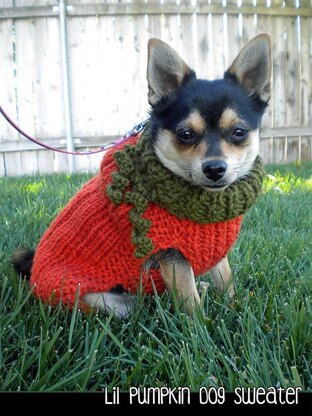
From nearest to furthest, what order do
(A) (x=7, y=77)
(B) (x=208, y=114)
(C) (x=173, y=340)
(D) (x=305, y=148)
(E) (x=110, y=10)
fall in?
(C) (x=173, y=340) < (B) (x=208, y=114) < (E) (x=110, y=10) < (A) (x=7, y=77) < (D) (x=305, y=148)

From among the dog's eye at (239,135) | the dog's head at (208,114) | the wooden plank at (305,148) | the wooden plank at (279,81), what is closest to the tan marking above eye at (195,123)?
the dog's head at (208,114)

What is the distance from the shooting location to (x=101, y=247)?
1.83 m

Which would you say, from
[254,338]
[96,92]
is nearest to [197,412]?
[254,338]

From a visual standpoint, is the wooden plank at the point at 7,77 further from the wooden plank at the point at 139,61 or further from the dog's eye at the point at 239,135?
the dog's eye at the point at 239,135

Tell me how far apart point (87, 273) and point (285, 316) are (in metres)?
0.74

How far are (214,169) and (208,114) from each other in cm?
22

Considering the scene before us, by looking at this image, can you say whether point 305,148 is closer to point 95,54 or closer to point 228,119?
point 95,54

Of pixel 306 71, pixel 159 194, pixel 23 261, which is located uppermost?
pixel 306 71

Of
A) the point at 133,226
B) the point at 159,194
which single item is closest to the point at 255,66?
the point at 159,194

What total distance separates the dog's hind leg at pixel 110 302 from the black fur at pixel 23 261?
1.37 ft

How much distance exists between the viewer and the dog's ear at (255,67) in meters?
1.79

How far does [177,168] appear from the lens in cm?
174

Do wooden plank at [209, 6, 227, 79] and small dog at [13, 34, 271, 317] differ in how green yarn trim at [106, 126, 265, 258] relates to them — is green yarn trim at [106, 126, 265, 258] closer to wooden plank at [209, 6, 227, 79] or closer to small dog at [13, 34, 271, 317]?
small dog at [13, 34, 271, 317]

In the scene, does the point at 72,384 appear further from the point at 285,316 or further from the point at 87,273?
the point at 285,316
